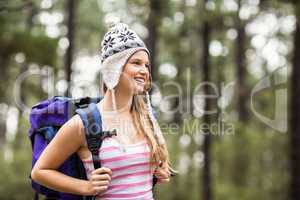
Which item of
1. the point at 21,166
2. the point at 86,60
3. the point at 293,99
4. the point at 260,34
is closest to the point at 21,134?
the point at 21,166

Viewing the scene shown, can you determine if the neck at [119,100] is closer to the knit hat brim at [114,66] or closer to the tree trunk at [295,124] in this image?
the knit hat brim at [114,66]

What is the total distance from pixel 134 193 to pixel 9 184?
1437 centimetres

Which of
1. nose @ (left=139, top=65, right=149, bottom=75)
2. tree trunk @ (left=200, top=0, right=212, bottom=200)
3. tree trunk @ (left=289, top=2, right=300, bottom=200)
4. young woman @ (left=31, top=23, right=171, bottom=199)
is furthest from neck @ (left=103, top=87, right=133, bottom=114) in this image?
tree trunk @ (left=200, top=0, right=212, bottom=200)

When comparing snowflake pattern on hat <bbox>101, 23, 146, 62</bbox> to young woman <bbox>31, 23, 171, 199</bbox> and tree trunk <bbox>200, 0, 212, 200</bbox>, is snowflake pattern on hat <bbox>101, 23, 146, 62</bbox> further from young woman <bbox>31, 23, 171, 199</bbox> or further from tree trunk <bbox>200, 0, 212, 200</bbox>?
tree trunk <bbox>200, 0, 212, 200</bbox>

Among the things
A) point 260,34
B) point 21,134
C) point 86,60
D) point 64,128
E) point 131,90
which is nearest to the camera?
point 64,128

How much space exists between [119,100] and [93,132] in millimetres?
225

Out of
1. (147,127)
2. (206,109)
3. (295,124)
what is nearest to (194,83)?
(206,109)

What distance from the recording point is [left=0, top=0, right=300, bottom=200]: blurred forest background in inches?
406

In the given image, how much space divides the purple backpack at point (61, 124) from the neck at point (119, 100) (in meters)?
0.06

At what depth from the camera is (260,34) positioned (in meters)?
19.8

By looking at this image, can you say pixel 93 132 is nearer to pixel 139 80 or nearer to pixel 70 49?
pixel 139 80

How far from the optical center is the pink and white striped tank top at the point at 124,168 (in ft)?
7.39

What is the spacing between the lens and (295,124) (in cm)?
1060

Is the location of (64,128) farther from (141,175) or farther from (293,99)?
(293,99)
